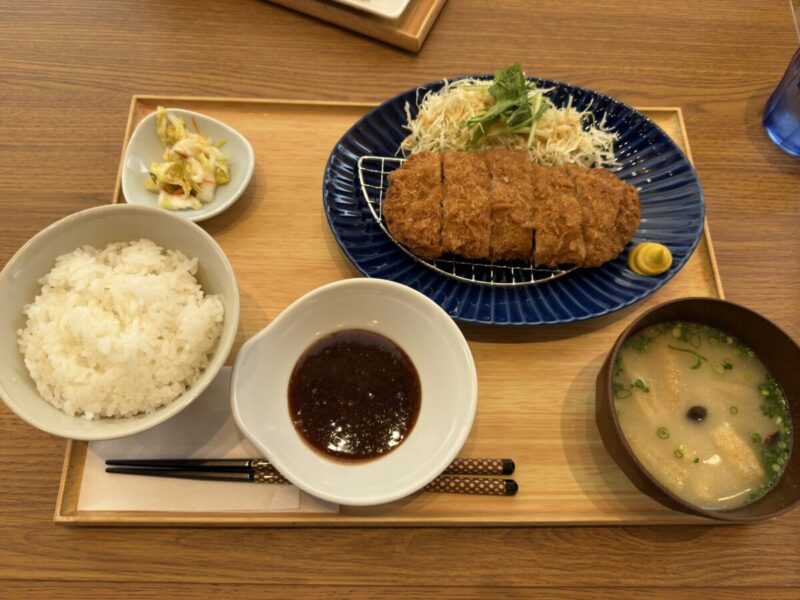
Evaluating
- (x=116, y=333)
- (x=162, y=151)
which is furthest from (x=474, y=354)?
(x=162, y=151)

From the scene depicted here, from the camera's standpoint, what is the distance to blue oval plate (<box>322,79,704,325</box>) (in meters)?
2.04

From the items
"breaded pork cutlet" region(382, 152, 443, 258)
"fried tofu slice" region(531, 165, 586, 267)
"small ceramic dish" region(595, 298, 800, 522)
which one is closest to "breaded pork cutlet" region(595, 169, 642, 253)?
"fried tofu slice" region(531, 165, 586, 267)

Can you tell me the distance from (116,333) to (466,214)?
52.5 inches

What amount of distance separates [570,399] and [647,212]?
3.20 feet

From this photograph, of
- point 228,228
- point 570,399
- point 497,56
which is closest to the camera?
point 570,399

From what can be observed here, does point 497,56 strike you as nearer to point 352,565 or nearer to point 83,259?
point 83,259

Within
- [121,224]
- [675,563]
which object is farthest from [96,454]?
[675,563]

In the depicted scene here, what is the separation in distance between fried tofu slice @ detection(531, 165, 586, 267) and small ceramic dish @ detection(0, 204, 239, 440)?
1220 mm

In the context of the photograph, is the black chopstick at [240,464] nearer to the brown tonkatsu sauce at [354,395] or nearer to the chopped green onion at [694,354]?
the brown tonkatsu sauce at [354,395]

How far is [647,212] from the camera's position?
2.30 metres

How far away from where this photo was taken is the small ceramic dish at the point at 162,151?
2225 millimetres

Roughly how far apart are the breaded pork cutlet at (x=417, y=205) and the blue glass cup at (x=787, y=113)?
1812 millimetres

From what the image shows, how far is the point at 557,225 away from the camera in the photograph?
6.86ft

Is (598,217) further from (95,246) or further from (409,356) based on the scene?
(95,246)
